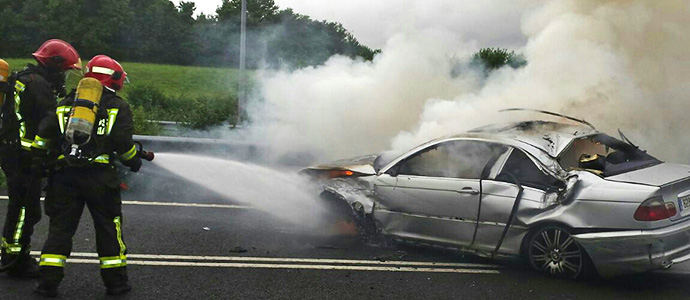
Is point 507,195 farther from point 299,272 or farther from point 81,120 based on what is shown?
point 81,120

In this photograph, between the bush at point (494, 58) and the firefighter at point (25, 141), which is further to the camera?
the bush at point (494, 58)

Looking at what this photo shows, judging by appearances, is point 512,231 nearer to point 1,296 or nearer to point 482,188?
point 482,188

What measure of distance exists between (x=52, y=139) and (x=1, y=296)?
125 centimetres

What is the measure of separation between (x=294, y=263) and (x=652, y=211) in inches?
122

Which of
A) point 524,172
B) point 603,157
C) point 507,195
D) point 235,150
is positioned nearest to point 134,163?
point 507,195

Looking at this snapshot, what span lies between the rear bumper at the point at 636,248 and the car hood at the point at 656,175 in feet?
1.21

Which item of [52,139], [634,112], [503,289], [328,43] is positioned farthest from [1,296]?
[328,43]

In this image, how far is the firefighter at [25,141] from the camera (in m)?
5.24

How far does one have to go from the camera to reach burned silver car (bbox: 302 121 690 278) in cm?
517

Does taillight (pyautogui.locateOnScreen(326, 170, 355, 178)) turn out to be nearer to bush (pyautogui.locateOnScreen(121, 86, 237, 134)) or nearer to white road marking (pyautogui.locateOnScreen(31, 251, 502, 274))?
white road marking (pyautogui.locateOnScreen(31, 251, 502, 274))

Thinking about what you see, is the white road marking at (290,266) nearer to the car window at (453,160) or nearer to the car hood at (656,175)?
the car window at (453,160)

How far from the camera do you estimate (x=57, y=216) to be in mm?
4812

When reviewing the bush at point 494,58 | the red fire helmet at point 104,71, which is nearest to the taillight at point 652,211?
the red fire helmet at point 104,71

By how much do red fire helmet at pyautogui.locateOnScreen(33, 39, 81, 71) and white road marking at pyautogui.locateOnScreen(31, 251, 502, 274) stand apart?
180 cm
